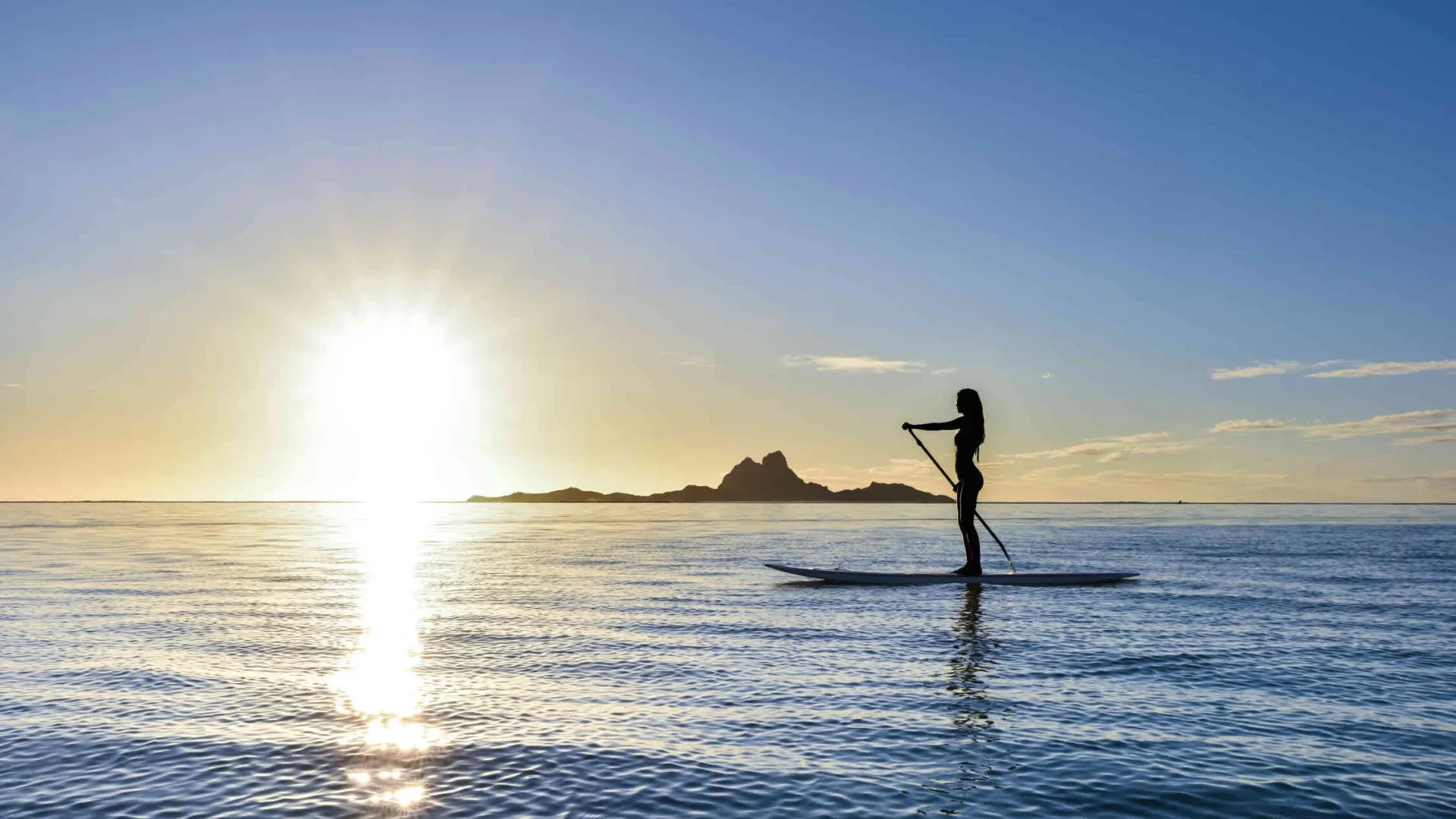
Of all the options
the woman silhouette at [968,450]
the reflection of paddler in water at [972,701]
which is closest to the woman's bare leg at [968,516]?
the woman silhouette at [968,450]

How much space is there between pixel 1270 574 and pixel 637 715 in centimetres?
3773

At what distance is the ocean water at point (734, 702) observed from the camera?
1059cm

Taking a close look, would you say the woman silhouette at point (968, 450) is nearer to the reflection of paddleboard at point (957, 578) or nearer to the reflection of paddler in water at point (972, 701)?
the reflection of paddleboard at point (957, 578)

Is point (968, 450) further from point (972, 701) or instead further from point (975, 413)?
point (972, 701)

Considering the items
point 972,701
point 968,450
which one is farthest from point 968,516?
point 972,701

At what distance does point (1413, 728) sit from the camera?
1360cm

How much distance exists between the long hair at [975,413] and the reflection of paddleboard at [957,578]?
515cm

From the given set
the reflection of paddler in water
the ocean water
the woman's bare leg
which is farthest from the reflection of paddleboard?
the reflection of paddler in water

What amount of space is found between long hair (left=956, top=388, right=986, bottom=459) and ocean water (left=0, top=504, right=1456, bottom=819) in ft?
16.9

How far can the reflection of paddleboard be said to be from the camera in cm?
3394

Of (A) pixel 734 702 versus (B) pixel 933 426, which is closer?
(A) pixel 734 702

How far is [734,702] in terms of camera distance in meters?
15.2

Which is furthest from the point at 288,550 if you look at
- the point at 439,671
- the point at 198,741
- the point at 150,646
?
the point at 198,741

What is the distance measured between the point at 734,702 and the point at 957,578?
793 inches
